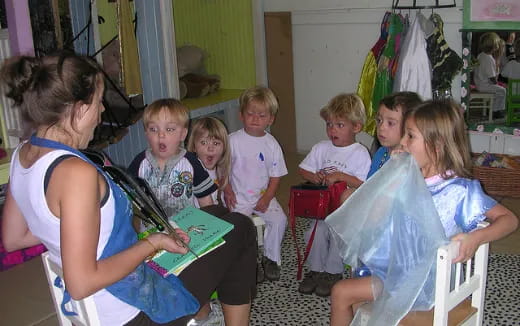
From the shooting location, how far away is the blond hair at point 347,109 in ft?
8.20

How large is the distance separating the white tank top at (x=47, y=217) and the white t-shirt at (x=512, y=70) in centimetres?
313

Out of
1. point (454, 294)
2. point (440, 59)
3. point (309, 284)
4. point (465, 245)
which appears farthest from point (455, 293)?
point (440, 59)

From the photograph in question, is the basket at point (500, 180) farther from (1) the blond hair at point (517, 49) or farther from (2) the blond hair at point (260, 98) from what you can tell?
(2) the blond hair at point (260, 98)

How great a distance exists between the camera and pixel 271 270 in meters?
2.72

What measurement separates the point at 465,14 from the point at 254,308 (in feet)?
8.00

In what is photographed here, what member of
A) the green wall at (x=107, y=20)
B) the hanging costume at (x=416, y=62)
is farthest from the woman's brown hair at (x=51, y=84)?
the hanging costume at (x=416, y=62)

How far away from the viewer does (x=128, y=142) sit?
3.71 m

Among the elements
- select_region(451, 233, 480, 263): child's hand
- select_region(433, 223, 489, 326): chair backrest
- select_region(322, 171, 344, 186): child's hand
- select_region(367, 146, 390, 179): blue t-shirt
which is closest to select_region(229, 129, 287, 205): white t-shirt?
select_region(322, 171, 344, 186): child's hand

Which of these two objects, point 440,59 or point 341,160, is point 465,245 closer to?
point 341,160

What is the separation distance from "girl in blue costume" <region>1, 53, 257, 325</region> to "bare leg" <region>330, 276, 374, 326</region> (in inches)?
18.8

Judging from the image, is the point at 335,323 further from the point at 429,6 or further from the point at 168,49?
the point at 429,6

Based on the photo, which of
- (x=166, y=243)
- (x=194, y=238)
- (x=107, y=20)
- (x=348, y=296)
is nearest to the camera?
(x=166, y=243)

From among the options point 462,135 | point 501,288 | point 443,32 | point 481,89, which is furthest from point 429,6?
point 462,135

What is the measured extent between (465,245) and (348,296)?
1.36 feet
